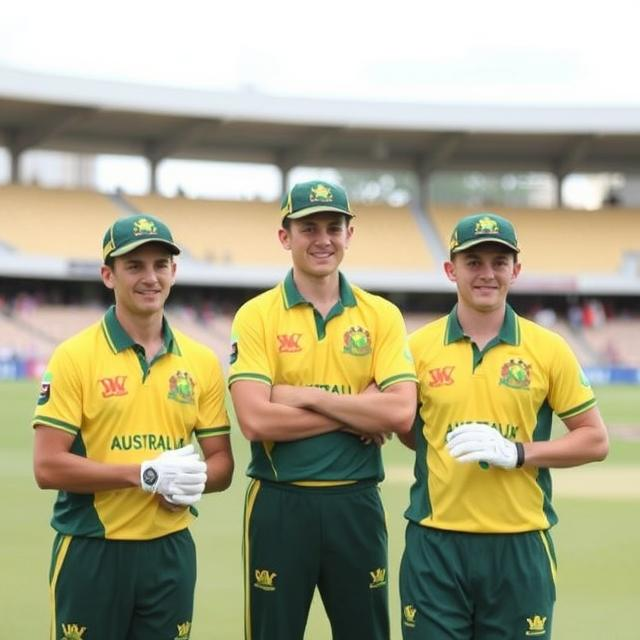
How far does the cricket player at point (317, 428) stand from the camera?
13.9 ft

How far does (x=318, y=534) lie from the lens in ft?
14.0

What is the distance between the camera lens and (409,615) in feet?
13.5

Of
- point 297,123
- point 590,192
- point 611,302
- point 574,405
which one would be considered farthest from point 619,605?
point 590,192

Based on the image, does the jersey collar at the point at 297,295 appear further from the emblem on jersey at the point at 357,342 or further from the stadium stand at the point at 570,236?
the stadium stand at the point at 570,236

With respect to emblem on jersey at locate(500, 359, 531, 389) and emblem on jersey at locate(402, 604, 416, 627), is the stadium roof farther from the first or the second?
emblem on jersey at locate(402, 604, 416, 627)

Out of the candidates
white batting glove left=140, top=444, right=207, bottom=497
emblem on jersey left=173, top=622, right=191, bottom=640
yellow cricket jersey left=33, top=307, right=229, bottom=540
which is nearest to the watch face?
white batting glove left=140, top=444, right=207, bottom=497

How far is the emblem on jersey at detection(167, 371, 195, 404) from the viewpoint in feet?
13.4

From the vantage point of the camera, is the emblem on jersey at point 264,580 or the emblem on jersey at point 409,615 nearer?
the emblem on jersey at point 409,615

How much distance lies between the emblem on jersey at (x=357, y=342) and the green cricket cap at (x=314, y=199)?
48cm

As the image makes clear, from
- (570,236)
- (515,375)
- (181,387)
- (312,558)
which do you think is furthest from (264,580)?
(570,236)

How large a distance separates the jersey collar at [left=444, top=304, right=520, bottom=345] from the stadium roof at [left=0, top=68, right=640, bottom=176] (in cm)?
3049

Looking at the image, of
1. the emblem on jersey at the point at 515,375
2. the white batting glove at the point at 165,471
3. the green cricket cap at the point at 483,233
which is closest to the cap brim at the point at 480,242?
the green cricket cap at the point at 483,233

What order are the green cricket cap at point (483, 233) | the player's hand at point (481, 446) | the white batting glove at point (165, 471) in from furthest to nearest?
the green cricket cap at point (483, 233) → the player's hand at point (481, 446) → the white batting glove at point (165, 471)

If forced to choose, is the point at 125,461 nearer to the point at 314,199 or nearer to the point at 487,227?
the point at 314,199
